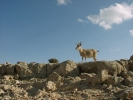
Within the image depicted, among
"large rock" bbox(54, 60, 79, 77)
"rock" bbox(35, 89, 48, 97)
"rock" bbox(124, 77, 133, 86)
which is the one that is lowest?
"rock" bbox(35, 89, 48, 97)

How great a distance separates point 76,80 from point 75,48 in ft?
27.9

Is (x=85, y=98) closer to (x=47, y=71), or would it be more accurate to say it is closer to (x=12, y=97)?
(x=12, y=97)

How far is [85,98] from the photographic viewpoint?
1021cm

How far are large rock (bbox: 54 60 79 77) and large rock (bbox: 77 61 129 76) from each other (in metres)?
0.65

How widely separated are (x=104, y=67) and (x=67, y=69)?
2.63 m

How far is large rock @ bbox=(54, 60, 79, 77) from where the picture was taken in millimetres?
15358

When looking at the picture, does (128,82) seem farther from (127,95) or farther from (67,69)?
(67,69)

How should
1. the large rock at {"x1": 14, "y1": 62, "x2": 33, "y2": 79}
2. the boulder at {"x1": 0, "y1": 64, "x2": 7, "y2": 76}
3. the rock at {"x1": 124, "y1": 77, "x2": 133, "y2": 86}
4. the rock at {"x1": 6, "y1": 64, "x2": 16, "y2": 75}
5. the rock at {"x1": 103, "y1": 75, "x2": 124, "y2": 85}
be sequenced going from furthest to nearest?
the boulder at {"x1": 0, "y1": 64, "x2": 7, "y2": 76} → the rock at {"x1": 6, "y1": 64, "x2": 16, "y2": 75} → the large rock at {"x1": 14, "y1": 62, "x2": 33, "y2": 79} → the rock at {"x1": 103, "y1": 75, "x2": 124, "y2": 85} → the rock at {"x1": 124, "y1": 77, "x2": 133, "y2": 86}

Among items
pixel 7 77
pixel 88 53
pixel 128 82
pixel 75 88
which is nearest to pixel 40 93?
pixel 75 88

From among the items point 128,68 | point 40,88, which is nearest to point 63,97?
point 40,88

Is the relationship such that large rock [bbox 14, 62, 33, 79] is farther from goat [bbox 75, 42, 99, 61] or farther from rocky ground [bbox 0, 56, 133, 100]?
goat [bbox 75, 42, 99, 61]

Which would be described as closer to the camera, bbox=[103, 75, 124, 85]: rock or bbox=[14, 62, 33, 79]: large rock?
bbox=[103, 75, 124, 85]: rock

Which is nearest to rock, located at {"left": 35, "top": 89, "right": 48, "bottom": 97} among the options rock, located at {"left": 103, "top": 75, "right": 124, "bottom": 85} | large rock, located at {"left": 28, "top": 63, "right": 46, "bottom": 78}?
rock, located at {"left": 103, "top": 75, "right": 124, "bottom": 85}

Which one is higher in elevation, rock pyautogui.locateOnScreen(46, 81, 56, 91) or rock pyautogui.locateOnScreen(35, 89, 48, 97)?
rock pyautogui.locateOnScreen(46, 81, 56, 91)
